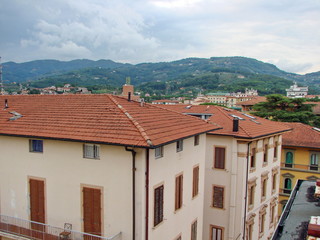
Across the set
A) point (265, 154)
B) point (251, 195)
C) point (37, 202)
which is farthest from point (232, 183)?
point (37, 202)

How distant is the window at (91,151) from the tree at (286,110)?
43.5 metres

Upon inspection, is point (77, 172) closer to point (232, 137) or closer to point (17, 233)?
point (17, 233)

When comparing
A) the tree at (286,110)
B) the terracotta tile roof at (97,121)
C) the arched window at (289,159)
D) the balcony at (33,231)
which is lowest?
the arched window at (289,159)

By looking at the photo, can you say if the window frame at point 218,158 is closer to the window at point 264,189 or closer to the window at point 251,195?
the window at point 251,195

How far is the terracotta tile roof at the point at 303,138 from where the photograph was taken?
96.6ft

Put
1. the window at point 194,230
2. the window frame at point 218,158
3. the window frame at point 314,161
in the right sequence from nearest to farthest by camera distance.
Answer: the window at point 194,230 → the window frame at point 218,158 → the window frame at point 314,161

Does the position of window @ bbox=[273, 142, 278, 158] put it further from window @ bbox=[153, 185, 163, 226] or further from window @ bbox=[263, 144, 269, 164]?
window @ bbox=[153, 185, 163, 226]

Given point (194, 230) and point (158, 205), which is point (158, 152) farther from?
point (194, 230)

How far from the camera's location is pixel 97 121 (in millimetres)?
13188

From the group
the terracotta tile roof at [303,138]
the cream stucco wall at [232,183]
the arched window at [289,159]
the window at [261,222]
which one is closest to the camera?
the cream stucco wall at [232,183]

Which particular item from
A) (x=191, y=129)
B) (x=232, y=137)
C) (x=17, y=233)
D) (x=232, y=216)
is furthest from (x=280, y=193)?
(x=17, y=233)

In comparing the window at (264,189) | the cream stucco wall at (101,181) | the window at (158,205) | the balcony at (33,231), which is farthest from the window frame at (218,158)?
the balcony at (33,231)

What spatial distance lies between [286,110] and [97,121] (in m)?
46.9

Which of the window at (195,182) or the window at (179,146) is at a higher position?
the window at (179,146)
